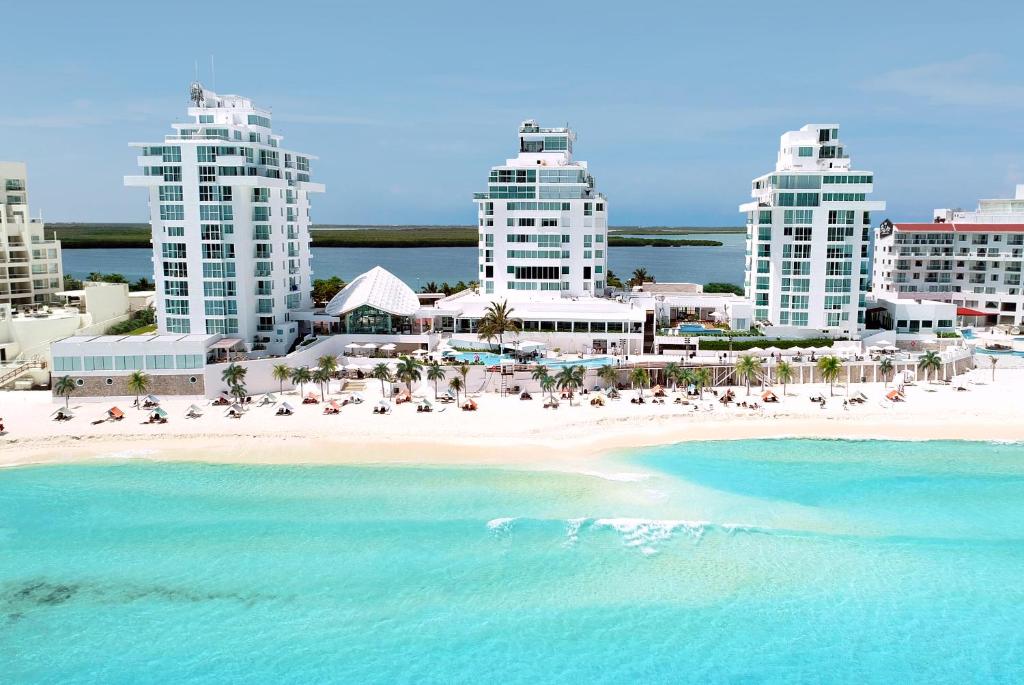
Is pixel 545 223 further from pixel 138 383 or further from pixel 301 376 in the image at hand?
pixel 138 383

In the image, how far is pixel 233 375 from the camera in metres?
53.3

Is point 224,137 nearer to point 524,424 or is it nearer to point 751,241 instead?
point 524,424

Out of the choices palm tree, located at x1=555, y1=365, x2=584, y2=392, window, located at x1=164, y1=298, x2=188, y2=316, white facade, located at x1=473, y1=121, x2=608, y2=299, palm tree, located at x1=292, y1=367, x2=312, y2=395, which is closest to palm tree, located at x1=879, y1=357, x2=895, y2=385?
palm tree, located at x1=555, y1=365, x2=584, y2=392

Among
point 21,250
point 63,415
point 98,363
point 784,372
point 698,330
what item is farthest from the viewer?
point 21,250

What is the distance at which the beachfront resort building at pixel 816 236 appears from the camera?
65812 mm

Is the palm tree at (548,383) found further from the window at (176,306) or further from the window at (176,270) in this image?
the window at (176,270)

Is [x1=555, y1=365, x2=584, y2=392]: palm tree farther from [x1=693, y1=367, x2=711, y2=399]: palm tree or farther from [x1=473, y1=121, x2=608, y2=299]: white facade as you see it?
[x1=473, y1=121, x2=608, y2=299]: white facade

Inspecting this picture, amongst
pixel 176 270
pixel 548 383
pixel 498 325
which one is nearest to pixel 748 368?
pixel 548 383

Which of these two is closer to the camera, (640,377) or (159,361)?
(159,361)

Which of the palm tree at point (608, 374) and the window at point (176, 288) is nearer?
the palm tree at point (608, 374)

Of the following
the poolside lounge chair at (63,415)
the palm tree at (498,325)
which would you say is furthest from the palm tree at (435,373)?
the poolside lounge chair at (63,415)

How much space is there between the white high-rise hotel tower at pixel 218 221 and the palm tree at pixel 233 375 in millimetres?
7473

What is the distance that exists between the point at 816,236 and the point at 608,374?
2432 cm

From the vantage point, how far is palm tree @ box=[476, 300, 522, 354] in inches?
2424
